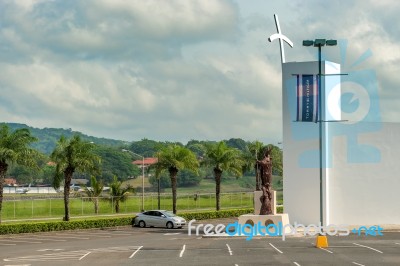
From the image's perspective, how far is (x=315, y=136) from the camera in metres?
51.0

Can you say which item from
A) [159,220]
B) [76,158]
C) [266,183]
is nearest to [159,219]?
[159,220]

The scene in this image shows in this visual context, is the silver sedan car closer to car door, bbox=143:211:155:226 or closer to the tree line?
car door, bbox=143:211:155:226

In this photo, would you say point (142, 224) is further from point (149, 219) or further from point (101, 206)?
point (101, 206)

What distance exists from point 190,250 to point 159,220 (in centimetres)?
2234

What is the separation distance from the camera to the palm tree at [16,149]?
160 feet

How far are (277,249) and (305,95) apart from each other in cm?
1508

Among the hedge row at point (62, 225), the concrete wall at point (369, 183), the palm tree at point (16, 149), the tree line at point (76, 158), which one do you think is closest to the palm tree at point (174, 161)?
the tree line at point (76, 158)

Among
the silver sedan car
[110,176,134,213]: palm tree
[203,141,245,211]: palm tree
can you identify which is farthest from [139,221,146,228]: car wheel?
[110,176,134,213]: palm tree

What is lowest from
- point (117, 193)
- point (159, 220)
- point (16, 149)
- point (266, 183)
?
point (159, 220)

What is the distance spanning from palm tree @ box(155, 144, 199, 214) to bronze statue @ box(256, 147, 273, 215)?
2023 centimetres

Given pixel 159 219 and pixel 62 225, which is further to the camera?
pixel 159 219

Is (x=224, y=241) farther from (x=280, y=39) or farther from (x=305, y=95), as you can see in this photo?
(x=280, y=39)

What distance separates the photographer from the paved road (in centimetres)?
2930

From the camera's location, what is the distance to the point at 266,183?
46.1 m
